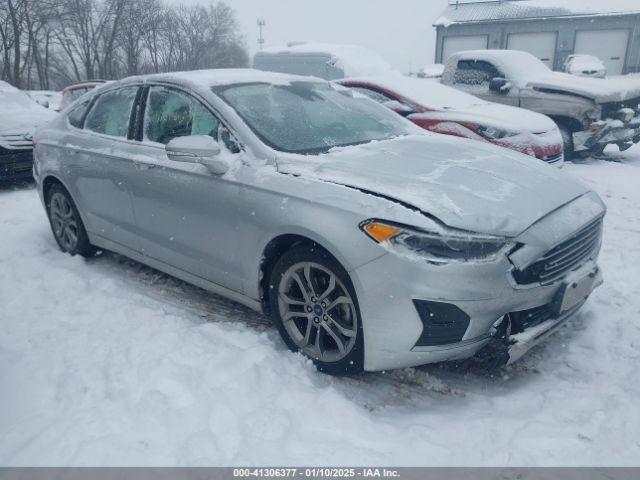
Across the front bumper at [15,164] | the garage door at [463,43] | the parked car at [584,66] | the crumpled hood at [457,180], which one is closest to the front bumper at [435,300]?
the crumpled hood at [457,180]

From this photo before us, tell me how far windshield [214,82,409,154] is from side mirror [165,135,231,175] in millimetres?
268

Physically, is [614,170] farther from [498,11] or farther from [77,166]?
[498,11]

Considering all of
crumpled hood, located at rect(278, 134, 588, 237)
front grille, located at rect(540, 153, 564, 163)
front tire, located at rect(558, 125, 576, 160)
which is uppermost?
crumpled hood, located at rect(278, 134, 588, 237)

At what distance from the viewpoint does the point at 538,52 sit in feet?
101

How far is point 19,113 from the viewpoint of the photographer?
7805 millimetres

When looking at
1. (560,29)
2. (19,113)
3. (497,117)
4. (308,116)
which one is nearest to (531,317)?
(308,116)

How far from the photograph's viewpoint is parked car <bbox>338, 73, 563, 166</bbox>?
5.75m

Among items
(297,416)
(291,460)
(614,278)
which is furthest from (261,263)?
(614,278)

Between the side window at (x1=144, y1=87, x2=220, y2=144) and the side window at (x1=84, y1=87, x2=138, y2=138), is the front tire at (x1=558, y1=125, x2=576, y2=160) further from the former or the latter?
the side window at (x1=84, y1=87, x2=138, y2=138)

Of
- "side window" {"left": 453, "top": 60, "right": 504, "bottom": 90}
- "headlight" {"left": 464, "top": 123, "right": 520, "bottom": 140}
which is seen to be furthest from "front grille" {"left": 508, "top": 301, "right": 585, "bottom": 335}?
"side window" {"left": 453, "top": 60, "right": 504, "bottom": 90}

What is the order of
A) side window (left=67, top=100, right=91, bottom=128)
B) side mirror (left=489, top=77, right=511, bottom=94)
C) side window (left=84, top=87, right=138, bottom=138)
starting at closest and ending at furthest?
side window (left=84, top=87, right=138, bottom=138) → side window (left=67, top=100, right=91, bottom=128) → side mirror (left=489, top=77, right=511, bottom=94)

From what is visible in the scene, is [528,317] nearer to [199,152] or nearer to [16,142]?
[199,152]

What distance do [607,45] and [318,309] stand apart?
110 ft

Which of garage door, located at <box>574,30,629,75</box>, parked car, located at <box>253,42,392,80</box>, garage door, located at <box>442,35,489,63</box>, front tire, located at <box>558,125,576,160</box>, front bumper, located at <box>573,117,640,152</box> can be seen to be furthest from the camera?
garage door, located at <box>442,35,489,63</box>
